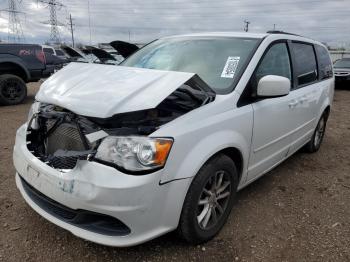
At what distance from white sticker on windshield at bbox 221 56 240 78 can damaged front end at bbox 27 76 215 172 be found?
0.40 meters

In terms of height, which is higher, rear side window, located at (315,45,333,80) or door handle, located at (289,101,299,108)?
rear side window, located at (315,45,333,80)

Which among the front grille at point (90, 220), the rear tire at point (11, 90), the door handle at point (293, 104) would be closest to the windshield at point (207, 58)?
the door handle at point (293, 104)

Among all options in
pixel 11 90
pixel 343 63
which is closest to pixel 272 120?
pixel 11 90

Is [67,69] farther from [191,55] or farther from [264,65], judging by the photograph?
[264,65]

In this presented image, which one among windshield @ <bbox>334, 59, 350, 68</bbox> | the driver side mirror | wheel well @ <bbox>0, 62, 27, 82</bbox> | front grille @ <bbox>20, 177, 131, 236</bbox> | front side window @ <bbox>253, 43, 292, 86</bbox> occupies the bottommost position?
windshield @ <bbox>334, 59, 350, 68</bbox>

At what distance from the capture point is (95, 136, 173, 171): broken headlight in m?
2.05

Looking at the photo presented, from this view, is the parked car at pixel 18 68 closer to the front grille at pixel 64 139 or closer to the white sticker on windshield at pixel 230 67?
the front grille at pixel 64 139

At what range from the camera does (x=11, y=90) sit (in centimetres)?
845

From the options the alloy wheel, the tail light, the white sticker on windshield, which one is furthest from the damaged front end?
the tail light

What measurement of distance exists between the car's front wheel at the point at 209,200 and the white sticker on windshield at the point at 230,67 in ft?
2.48

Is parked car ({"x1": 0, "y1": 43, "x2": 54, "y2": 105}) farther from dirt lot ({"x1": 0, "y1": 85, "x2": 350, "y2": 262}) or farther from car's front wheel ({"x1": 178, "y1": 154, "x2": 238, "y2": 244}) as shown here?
car's front wheel ({"x1": 178, "y1": 154, "x2": 238, "y2": 244})

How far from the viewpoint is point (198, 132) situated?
2299 mm

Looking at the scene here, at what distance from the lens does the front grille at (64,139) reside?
7.43 ft

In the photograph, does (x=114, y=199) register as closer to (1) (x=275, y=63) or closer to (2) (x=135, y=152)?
(2) (x=135, y=152)
